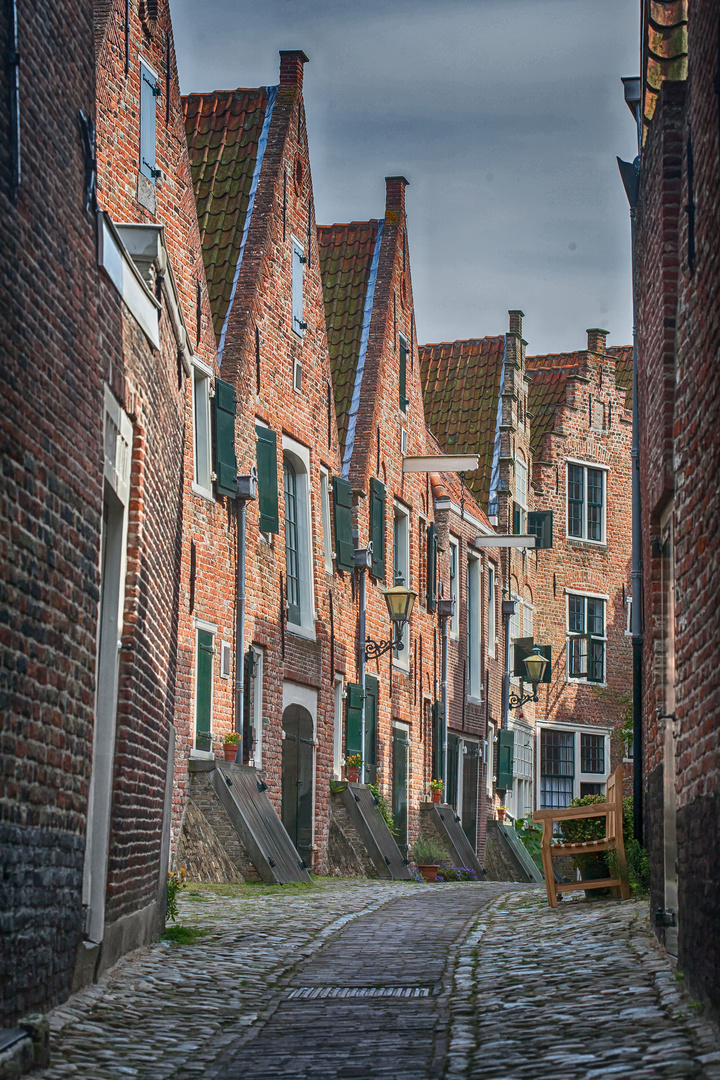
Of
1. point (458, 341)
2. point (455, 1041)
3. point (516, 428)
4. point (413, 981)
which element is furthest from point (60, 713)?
point (458, 341)

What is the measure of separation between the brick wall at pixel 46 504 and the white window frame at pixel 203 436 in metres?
8.98

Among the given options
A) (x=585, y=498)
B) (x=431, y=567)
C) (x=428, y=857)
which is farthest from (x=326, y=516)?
(x=585, y=498)

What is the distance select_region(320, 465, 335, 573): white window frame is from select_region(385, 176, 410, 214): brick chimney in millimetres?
6379

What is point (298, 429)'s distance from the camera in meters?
19.5

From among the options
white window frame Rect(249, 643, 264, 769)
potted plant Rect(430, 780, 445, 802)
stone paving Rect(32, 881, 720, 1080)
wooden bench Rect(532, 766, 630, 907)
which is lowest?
stone paving Rect(32, 881, 720, 1080)

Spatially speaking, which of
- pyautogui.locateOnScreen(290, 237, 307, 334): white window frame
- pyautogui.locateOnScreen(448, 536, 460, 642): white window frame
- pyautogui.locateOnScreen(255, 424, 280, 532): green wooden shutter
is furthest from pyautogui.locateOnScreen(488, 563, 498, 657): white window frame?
pyautogui.locateOnScreen(255, 424, 280, 532): green wooden shutter

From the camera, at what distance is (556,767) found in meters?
32.8

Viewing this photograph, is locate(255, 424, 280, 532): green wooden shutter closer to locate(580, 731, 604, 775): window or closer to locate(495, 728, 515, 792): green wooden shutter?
locate(495, 728, 515, 792): green wooden shutter

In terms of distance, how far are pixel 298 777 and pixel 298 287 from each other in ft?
22.0

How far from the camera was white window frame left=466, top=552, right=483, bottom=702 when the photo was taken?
27.8 metres

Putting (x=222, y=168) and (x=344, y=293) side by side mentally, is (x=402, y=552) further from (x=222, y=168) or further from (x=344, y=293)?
(x=222, y=168)

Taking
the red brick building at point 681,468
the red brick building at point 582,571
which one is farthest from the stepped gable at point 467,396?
the red brick building at point 681,468

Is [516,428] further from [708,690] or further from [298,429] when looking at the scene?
[708,690]

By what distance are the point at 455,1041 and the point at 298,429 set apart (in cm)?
1399
